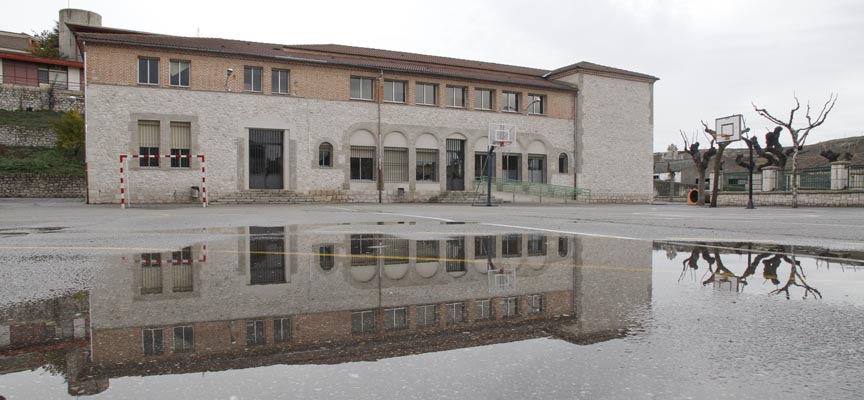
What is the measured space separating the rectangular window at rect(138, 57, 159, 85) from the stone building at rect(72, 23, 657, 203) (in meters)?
0.05

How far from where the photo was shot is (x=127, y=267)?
4.94m

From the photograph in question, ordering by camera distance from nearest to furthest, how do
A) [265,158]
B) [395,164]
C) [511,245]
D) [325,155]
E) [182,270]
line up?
[182,270], [511,245], [265,158], [325,155], [395,164]

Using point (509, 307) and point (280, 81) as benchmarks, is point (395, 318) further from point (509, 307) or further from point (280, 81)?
point (280, 81)

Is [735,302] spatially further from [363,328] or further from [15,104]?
[15,104]

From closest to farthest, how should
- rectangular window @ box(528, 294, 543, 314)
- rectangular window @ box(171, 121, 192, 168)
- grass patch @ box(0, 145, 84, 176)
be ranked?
rectangular window @ box(528, 294, 543, 314), rectangular window @ box(171, 121, 192, 168), grass patch @ box(0, 145, 84, 176)

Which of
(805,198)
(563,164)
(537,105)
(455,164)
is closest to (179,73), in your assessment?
(455,164)

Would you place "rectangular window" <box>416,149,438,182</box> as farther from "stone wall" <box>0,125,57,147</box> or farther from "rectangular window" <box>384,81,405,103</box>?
"stone wall" <box>0,125,57,147</box>

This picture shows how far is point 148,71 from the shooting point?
94.1 feet

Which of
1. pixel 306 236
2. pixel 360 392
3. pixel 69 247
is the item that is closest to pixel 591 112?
pixel 306 236

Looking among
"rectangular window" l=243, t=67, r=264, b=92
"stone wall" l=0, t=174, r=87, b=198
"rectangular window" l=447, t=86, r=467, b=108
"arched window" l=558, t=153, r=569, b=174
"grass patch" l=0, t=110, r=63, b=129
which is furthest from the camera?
"grass patch" l=0, t=110, r=63, b=129

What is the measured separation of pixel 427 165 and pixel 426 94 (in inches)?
191

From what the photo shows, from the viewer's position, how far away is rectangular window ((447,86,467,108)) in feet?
122

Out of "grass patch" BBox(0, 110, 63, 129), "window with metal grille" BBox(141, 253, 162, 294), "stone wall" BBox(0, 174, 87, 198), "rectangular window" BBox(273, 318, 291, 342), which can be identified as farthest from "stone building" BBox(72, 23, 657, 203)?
"rectangular window" BBox(273, 318, 291, 342)

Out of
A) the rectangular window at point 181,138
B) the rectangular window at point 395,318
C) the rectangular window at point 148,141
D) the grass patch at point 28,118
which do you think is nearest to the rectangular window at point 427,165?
the rectangular window at point 181,138
